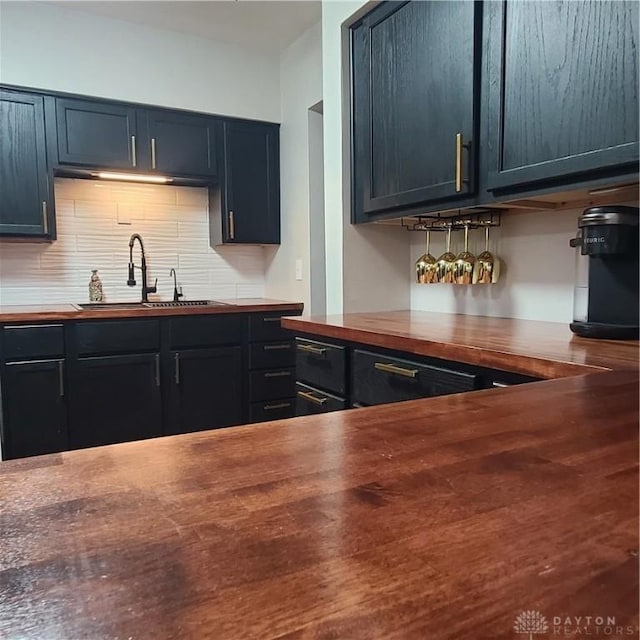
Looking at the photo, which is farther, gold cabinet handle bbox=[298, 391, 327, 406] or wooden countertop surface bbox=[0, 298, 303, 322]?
wooden countertop surface bbox=[0, 298, 303, 322]

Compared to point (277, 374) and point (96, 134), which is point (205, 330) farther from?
point (96, 134)

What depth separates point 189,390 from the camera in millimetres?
2785

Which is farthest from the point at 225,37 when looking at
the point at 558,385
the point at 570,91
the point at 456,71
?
the point at 558,385

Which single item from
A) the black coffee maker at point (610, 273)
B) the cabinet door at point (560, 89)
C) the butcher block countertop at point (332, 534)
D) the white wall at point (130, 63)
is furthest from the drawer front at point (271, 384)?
the butcher block countertop at point (332, 534)

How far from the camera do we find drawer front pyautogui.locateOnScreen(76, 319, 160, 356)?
251 cm

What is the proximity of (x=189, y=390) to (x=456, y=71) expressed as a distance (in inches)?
77.7

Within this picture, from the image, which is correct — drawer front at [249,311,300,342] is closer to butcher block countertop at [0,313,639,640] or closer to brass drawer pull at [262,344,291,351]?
brass drawer pull at [262,344,291,351]

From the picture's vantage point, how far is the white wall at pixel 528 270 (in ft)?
5.83

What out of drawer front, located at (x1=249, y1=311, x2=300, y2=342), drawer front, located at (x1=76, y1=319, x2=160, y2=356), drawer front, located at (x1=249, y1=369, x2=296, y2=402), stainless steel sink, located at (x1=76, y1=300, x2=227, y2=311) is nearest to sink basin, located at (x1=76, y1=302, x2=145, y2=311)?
stainless steel sink, located at (x1=76, y1=300, x2=227, y2=311)

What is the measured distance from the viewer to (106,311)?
8.32 ft

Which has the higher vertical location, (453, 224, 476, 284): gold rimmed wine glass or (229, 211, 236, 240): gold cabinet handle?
(229, 211, 236, 240): gold cabinet handle

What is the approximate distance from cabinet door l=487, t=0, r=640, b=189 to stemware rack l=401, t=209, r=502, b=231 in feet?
1.12

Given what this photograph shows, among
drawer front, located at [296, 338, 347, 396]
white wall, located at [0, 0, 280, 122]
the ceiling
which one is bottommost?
drawer front, located at [296, 338, 347, 396]

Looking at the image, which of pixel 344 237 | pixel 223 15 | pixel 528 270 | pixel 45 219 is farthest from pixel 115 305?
pixel 528 270
